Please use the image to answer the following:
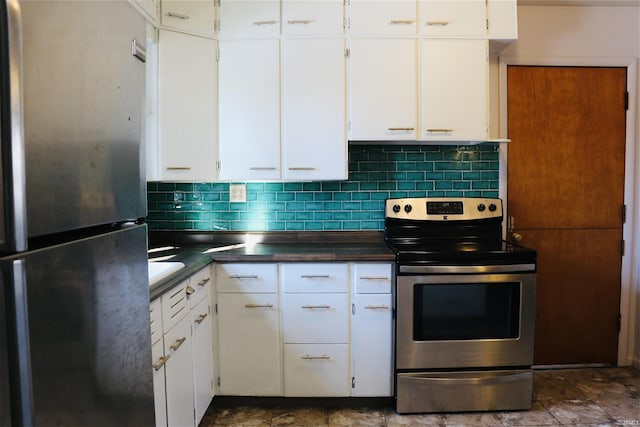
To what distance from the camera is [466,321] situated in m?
2.17

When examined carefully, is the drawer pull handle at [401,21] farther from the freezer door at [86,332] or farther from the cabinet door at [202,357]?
the freezer door at [86,332]

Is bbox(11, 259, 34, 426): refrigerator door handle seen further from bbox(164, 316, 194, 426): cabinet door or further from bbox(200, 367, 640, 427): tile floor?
bbox(200, 367, 640, 427): tile floor

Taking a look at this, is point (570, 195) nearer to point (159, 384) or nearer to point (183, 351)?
point (183, 351)

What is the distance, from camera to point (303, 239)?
2.64 meters

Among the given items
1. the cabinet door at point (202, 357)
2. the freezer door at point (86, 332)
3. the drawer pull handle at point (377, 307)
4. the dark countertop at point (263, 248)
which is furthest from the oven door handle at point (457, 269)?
the freezer door at point (86, 332)

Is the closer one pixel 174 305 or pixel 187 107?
pixel 174 305

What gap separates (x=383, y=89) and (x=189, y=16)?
46.2 inches

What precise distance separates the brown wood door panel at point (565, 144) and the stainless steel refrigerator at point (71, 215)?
8.17 feet

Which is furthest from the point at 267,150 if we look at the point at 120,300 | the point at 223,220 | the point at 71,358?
the point at 71,358

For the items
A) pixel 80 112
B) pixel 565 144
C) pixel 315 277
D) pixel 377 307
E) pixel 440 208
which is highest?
pixel 565 144

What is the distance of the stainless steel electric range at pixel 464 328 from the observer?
2.13 metres

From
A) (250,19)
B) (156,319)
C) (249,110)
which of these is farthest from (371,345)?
(250,19)

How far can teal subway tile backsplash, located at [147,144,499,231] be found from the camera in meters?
2.66

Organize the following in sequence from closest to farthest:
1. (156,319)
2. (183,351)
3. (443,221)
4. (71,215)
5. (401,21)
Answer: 1. (71,215)
2. (156,319)
3. (183,351)
4. (401,21)
5. (443,221)
